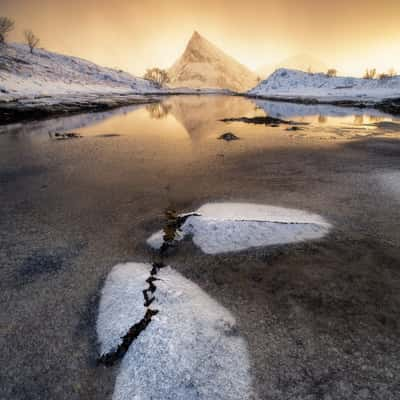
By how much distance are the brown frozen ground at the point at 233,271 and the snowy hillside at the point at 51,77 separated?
40405mm

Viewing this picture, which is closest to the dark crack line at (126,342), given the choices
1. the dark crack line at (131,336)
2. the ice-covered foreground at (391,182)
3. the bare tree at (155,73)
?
the dark crack line at (131,336)

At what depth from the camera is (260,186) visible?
30.4ft

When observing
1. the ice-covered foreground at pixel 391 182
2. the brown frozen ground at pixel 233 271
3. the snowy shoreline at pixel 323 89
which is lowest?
the brown frozen ground at pixel 233 271

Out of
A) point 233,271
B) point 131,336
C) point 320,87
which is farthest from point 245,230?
point 320,87

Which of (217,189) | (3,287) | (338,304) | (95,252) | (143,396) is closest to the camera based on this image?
(143,396)

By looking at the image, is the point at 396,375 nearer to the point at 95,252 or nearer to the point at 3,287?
the point at 95,252

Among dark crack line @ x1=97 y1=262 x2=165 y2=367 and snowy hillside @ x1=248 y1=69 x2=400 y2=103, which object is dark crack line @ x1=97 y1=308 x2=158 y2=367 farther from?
snowy hillside @ x1=248 y1=69 x2=400 y2=103

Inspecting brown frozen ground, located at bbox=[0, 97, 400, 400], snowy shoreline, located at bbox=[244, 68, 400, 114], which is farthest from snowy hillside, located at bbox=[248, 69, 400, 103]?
brown frozen ground, located at bbox=[0, 97, 400, 400]

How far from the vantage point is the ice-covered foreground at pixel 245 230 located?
5.58 metres

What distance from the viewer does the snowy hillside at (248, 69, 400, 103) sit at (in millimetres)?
68881

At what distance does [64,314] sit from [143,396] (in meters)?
2.08

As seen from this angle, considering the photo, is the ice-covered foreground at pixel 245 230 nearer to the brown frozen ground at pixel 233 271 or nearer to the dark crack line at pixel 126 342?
the brown frozen ground at pixel 233 271

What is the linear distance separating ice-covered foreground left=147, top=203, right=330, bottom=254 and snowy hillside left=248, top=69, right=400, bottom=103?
69.0 metres

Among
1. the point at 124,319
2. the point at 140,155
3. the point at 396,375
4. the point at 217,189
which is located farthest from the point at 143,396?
the point at 140,155
